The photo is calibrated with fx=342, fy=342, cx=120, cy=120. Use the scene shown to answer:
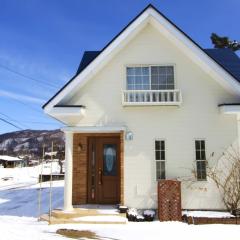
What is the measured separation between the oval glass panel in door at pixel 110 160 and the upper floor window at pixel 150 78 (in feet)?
7.64

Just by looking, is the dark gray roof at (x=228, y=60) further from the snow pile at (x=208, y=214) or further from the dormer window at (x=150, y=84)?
the snow pile at (x=208, y=214)

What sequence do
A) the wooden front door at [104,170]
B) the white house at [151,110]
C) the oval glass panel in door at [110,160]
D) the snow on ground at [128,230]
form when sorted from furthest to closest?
the oval glass panel in door at [110,160], the wooden front door at [104,170], the white house at [151,110], the snow on ground at [128,230]

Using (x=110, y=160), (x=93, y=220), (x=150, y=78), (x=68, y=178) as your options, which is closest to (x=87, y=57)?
(x=150, y=78)

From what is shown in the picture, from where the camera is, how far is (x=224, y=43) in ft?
96.2

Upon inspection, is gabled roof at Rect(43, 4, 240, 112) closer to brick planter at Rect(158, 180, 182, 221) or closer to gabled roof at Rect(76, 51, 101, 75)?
gabled roof at Rect(76, 51, 101, 75)

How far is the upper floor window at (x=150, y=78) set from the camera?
472 inches

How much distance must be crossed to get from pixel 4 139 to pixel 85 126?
143 metres

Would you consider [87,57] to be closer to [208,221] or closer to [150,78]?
[150,78]

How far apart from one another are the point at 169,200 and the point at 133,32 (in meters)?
5.74

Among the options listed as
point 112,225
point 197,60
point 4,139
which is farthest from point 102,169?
point 4,139

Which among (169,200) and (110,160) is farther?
(110,160)

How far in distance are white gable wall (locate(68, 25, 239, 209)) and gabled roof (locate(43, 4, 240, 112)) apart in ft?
1.13

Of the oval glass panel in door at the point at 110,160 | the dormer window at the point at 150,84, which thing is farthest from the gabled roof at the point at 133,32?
the oval glass panel in door at the point at 110,160

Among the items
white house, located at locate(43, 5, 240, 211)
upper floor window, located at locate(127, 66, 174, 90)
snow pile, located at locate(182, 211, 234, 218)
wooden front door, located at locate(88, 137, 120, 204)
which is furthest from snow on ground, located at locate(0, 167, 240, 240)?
upper floor window, located at locate(127, 66, 174, 90)
